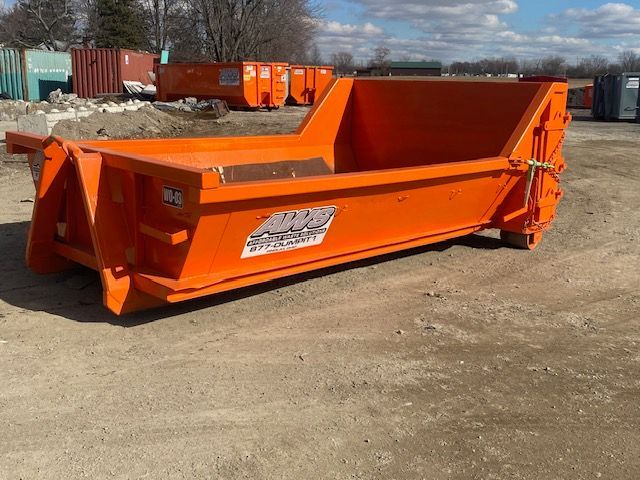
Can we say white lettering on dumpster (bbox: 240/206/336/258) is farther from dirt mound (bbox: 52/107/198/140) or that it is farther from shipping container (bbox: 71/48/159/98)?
shipping container (bbox: 71/48/159/98)

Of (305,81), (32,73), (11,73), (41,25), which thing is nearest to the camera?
(11,73)

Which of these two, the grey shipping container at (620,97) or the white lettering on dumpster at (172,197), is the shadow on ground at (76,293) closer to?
the white lettering on dumpster at (172,197)

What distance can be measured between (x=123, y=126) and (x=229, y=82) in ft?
34.4

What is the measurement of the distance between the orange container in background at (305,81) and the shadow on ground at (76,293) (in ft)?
76.4

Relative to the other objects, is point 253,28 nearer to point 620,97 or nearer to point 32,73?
point 32,73

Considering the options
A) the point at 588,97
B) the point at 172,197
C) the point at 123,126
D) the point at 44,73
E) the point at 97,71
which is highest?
the point at 97,71

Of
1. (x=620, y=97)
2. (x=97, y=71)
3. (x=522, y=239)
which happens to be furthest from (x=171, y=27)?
(x=522, y=239)

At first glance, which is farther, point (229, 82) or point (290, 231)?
point (229, 82)

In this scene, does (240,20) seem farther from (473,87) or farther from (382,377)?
(382,377)

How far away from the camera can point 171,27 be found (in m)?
53.3

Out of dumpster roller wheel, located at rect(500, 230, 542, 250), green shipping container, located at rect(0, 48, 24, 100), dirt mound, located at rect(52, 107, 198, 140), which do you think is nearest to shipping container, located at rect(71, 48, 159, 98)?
green shipping container, located at rect(0, 48, 24, 100)

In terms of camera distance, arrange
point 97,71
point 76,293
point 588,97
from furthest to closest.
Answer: point 588,97
point 97,71
point 76,293

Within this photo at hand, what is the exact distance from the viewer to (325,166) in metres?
6.64

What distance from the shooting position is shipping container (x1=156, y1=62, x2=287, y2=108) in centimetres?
2330
